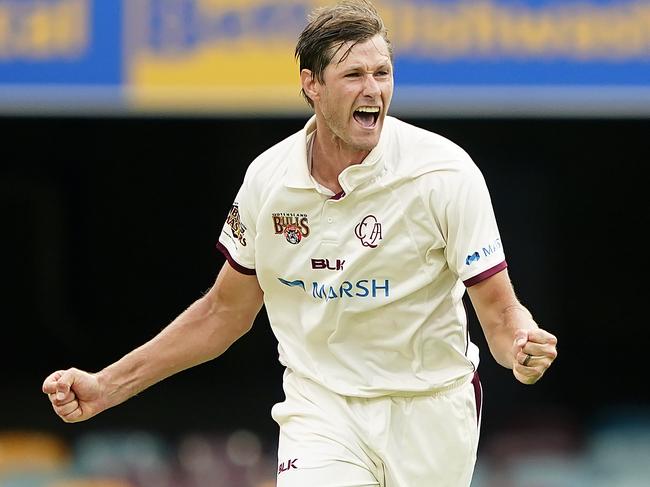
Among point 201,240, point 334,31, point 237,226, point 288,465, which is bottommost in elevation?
point 201,240

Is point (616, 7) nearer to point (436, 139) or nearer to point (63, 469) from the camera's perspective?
point (436, 139)

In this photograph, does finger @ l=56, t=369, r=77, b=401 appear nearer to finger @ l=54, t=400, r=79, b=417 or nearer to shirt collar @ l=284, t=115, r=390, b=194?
finger @ l=54, t=400, r=79, b=417

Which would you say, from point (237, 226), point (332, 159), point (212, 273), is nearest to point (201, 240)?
point (212, 273)

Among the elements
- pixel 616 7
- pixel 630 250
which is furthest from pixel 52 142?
pixel 616 7

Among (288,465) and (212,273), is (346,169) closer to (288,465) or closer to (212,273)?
(288,465)

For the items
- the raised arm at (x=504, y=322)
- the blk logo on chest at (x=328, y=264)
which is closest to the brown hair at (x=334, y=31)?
the blk logo on chest at (x=328, y=264)

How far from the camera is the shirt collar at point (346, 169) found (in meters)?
4.44

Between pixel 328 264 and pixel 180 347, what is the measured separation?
65cm

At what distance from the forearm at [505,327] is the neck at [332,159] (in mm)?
612

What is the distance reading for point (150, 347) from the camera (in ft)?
15.8

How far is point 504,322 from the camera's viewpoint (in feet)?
14.2

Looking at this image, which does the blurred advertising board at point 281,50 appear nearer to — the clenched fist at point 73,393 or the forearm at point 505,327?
the clenched fist at point 73,393

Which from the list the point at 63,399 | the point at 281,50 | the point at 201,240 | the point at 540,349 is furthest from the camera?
the point at 201,240

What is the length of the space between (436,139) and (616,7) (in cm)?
442
